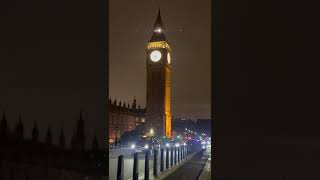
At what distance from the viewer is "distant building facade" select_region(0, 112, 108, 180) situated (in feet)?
9.09

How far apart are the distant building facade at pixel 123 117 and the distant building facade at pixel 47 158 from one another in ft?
75.4

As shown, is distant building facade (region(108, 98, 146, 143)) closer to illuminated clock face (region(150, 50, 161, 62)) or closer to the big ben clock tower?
the big ben clock tower

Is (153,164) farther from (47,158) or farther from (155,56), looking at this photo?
(155,56)

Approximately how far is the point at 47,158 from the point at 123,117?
90.6ft

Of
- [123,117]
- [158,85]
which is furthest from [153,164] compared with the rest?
[158,85]

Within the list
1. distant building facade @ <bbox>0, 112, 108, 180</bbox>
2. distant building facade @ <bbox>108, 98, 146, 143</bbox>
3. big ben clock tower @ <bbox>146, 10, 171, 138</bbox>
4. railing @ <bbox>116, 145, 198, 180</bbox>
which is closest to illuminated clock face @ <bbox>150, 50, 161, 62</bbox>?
big ben clock tower @ <bbox>146, 10, 171, 138</bbox>
